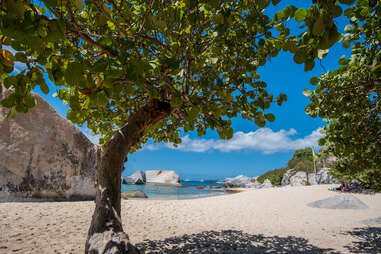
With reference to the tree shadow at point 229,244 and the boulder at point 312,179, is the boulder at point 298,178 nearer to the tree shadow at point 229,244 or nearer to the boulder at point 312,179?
the boulder at point 312,179

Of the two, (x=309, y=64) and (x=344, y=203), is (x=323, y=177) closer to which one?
(x=344, y=203)

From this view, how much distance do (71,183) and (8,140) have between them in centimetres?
331

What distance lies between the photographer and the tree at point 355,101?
240 cm

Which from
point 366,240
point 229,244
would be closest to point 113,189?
point 229,244

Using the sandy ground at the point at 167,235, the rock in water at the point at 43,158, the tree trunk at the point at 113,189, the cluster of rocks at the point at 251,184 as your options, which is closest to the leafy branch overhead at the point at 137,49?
the tree trunk at the point at 113,189

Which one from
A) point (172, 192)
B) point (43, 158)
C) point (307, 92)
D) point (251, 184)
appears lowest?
point (251, 184)

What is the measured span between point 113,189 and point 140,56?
2.10 meters

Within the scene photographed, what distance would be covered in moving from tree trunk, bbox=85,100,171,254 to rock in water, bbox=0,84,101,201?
7.92m

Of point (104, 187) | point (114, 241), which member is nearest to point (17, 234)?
point (104, 187)

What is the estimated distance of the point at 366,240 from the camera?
5.28 meters

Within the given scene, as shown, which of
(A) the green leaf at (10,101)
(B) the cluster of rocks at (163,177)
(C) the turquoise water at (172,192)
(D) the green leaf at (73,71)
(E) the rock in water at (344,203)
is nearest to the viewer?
(D) the green leaf at (73,71)

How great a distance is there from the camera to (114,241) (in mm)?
2508

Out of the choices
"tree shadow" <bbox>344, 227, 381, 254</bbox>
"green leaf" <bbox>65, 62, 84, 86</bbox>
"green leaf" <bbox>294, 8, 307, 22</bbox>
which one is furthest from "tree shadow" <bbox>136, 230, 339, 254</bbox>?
"green leaf" <bbox>294, 8, 307, 22</bbox>

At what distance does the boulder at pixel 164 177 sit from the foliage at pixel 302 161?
32.2 metres
